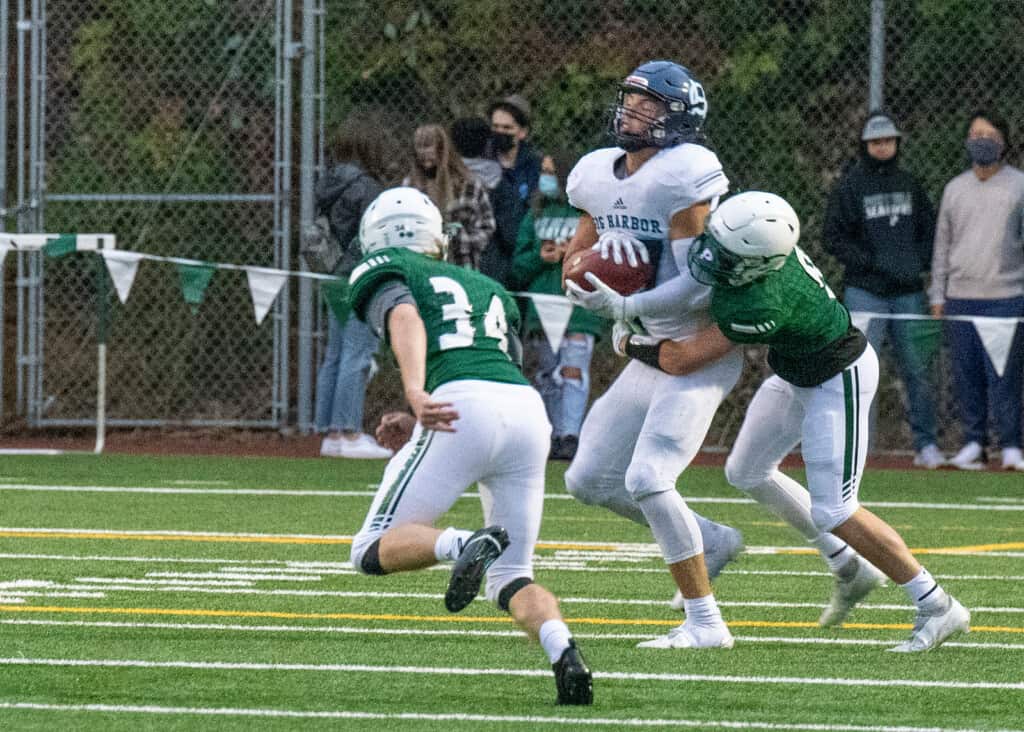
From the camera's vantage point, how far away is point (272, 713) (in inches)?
210

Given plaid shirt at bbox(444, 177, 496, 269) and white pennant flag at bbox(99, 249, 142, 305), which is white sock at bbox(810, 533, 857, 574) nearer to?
plaid shirt at bbox(444, 177, 496, 269)

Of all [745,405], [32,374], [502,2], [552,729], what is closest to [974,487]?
[745,405]

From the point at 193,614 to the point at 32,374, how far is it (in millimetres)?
8078

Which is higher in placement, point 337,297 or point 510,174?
point 510,174

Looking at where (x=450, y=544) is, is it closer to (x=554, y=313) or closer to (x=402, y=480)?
(x=402, y=480)

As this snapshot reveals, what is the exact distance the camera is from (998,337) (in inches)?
505

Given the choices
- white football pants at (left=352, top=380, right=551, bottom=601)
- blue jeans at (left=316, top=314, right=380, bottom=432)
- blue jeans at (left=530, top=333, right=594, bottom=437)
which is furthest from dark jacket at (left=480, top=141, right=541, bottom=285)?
white football pants at (left=352, top=380, right=551, bottom=601)

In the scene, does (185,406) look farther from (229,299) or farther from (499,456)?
(499,456)

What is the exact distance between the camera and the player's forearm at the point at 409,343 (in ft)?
18.8

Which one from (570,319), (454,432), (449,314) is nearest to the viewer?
(454,432)

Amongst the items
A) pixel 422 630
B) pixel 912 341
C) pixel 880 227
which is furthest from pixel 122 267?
pixel 422 630

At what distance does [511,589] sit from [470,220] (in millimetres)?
6933

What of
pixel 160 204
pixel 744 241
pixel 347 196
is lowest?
pixel 160 204

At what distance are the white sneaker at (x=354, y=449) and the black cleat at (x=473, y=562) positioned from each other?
26.4ft
